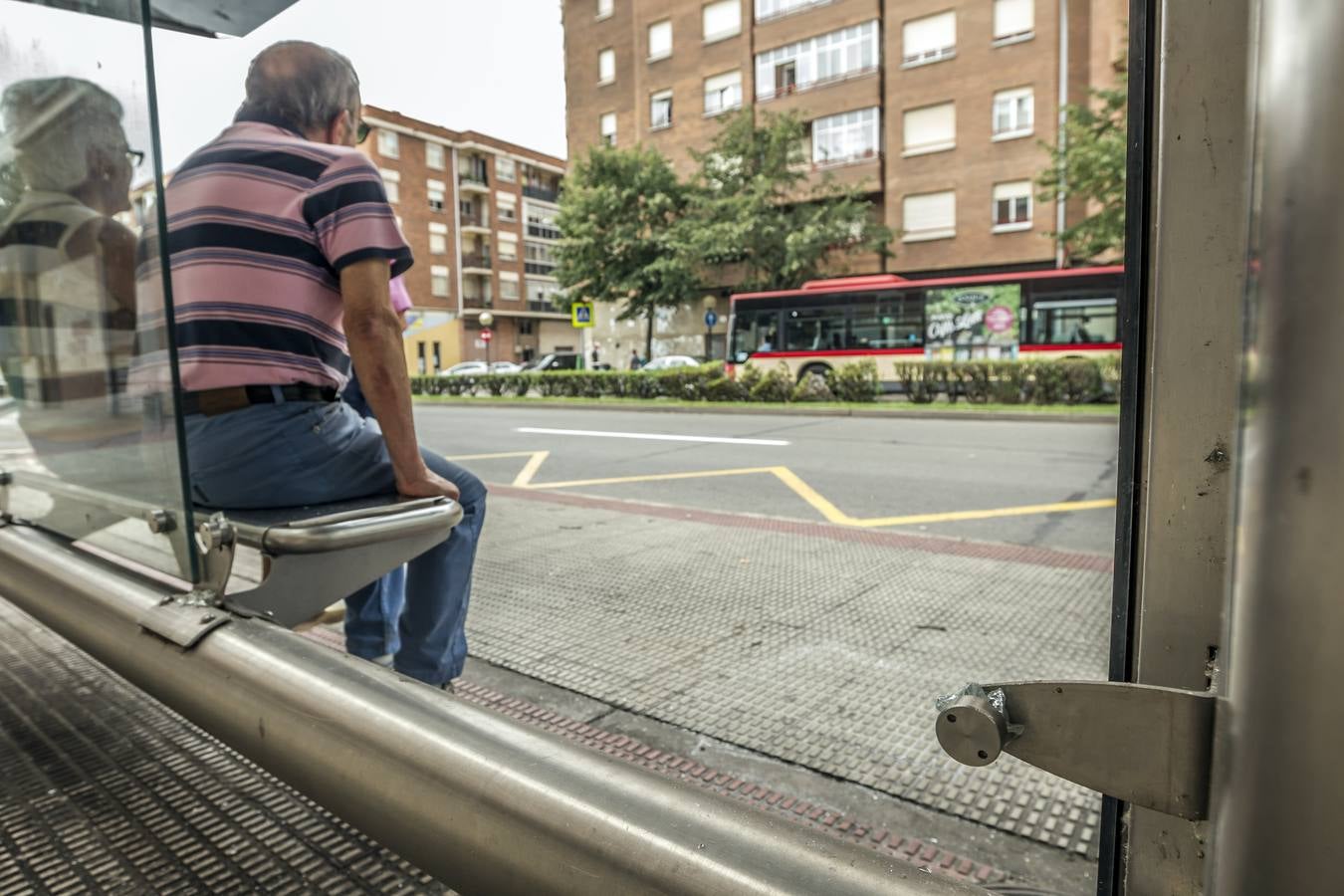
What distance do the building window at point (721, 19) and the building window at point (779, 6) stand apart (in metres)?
0.85

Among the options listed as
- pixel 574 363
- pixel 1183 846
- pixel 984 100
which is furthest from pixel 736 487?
pixel 574 363

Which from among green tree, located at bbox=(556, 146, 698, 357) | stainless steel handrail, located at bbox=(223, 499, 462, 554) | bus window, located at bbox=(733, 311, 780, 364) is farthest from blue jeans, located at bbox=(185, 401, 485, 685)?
green tree, located at bbox=(556, 146, 698, 357)

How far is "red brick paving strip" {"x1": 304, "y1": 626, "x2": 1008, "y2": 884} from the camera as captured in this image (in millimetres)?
1859

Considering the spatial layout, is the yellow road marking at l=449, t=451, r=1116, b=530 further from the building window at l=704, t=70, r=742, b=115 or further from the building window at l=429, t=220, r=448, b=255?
the building window at l=429, t=220, r=448, b=255

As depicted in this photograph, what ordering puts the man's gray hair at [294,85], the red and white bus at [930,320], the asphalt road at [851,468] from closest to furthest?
the man's gray hair at [294,85], the asphalt road at [851,468], the red and white bus at [930,320]

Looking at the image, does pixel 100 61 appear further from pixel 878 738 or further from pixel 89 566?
pixel 878 738

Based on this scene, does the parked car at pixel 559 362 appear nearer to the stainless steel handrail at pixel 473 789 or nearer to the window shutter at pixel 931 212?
the window shutter at pixel 931 212

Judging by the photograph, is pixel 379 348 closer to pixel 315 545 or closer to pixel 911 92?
pixel 315 545

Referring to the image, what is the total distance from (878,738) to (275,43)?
239cm

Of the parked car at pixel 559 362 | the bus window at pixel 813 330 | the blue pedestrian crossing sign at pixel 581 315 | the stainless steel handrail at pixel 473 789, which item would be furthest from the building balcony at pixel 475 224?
the stainless steel handrail at pixel 473 789

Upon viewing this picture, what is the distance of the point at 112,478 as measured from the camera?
80.0 inches

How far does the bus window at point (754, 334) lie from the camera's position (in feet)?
74.6

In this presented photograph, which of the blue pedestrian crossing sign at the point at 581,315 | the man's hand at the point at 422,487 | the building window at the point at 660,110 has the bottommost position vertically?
the man's hand at the point at 422,487

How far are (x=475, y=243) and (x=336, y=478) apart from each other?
2139 inches
